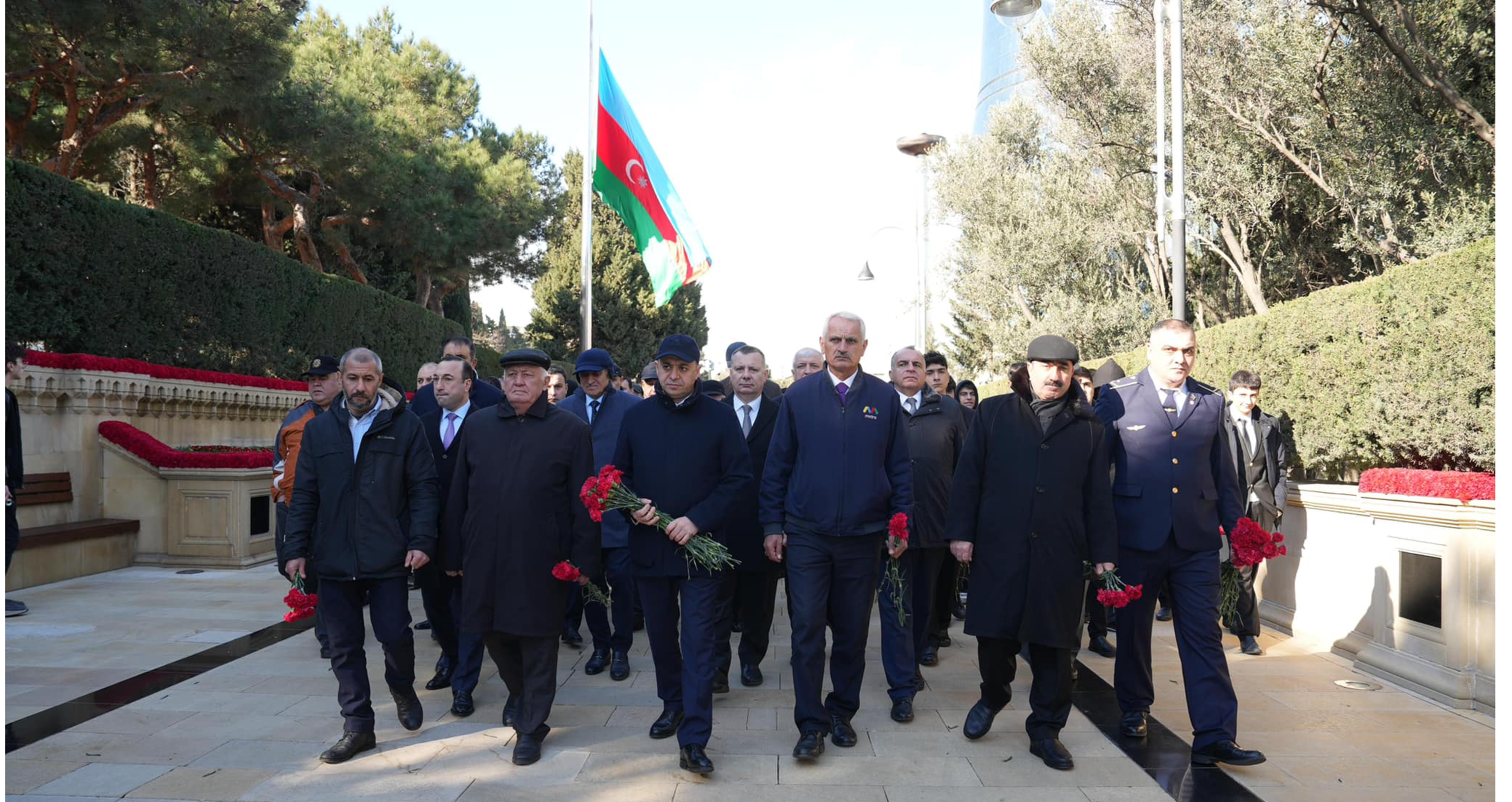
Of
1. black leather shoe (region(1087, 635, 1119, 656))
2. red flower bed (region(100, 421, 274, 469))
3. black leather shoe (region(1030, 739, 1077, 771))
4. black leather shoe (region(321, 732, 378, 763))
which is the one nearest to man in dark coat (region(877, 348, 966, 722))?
black leather shoe (region(1030, 739, 1077, 771))

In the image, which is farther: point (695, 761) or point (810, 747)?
point (810, 747)

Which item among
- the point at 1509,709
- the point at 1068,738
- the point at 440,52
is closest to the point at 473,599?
the point at 1068,738

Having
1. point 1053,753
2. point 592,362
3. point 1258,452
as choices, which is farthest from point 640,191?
point 1053,753

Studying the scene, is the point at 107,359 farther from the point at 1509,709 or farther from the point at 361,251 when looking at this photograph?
the point at 361,251

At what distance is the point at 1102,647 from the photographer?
23.1 feet

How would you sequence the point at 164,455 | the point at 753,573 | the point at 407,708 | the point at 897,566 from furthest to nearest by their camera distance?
the point at 164,455, the point at 753,573, the point at 897,566, the point at 407,708

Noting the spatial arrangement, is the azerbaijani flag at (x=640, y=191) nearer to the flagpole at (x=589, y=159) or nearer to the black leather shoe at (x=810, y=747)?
the flagpole at (x=589, y=159)

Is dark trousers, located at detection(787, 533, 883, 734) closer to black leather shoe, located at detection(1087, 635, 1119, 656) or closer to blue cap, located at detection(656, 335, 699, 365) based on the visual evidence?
blue cap, located at detection(656, 335, 699, 365)

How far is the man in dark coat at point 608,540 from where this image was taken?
619 centimetres

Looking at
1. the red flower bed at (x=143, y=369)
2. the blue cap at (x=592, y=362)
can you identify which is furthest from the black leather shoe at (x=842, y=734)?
the red flower bed at (x=143, y=369)

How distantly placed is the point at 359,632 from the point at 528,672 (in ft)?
2.76

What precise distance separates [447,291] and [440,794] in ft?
98.2

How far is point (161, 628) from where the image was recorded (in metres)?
7.50

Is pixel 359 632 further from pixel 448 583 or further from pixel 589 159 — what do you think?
pixel 589 159
